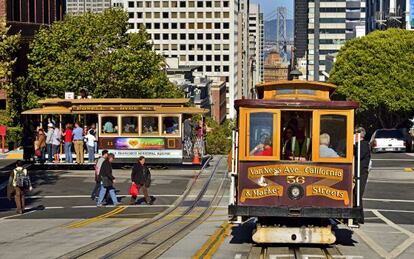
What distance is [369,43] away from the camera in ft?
258

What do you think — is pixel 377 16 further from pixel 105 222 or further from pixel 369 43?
pixel 105 222

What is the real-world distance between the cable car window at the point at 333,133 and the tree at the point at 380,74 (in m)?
61.4

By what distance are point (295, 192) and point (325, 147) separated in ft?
3.49

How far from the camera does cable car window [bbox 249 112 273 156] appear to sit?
52.9ft

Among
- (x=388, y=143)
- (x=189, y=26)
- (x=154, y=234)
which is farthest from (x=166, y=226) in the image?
(x=189, y=26)

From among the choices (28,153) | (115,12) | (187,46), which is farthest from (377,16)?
(28,153)

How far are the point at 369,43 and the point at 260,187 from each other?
65.0m

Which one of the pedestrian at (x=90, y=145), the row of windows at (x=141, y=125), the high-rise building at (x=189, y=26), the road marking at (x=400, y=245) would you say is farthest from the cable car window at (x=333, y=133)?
the high-rise building at (x=189, y=26)

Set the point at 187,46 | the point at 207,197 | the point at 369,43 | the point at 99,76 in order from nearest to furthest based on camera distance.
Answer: the point at 207,197
the point at 99,76
the point at 369,43
the point at 187,46

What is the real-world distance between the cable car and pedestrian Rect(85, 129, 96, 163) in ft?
61.6

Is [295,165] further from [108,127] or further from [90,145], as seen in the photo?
[90,145]

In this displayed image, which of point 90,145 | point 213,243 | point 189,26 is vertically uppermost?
point 189,26

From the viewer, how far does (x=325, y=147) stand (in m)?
16.0

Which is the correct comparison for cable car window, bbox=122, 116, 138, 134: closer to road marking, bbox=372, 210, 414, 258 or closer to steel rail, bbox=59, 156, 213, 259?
steel rail, bbox=59, 156, 213, 259
